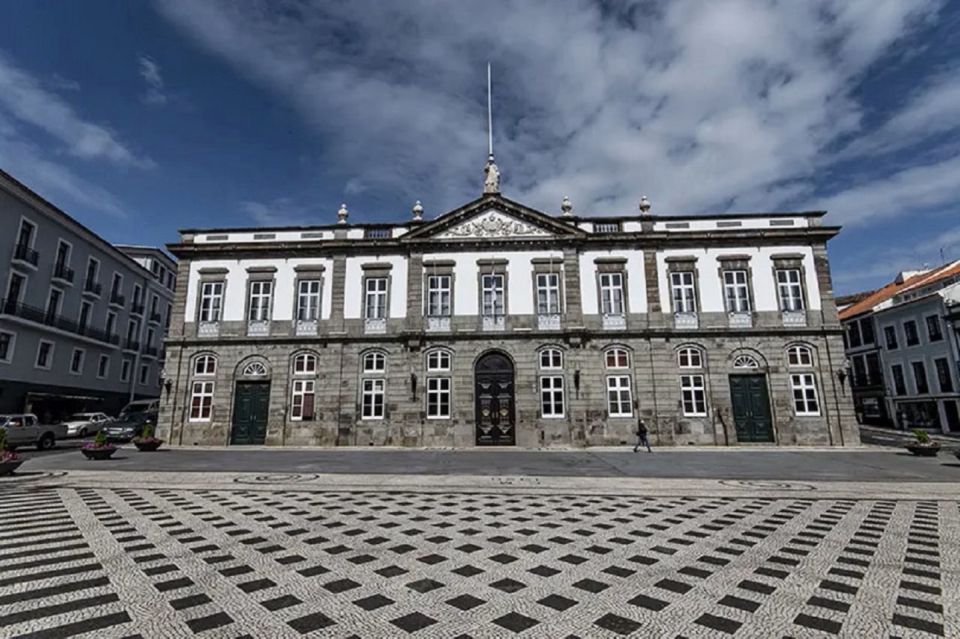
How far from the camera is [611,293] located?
23234 mm

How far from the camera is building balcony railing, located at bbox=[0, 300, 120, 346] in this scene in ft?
83.7

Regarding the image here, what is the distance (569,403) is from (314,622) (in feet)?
61.9

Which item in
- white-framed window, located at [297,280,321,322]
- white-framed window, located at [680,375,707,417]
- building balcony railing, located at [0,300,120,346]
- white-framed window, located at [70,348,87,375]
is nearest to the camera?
white-framed window, located at [680,375,707,417]

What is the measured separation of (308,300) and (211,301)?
5.02 m

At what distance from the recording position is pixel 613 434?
2158 centimetres

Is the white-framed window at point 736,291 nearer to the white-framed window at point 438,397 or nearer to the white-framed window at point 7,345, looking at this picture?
the white-framed window at point 438,397

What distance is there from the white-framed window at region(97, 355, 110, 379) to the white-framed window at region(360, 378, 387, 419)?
23565 millimetres

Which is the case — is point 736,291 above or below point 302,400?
above

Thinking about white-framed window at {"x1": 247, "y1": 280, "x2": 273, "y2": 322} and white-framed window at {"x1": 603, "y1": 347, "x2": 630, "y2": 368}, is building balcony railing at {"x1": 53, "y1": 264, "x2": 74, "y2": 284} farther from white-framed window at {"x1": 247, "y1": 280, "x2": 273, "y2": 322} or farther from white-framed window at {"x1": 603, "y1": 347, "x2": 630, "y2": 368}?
white-framed window at {"x1": 603, "y1": 347, "x2": 630, "y2": 368}

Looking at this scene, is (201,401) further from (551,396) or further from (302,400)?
(551,396)

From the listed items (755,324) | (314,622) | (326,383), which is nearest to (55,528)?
(314,622)

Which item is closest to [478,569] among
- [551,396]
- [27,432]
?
[551,396]

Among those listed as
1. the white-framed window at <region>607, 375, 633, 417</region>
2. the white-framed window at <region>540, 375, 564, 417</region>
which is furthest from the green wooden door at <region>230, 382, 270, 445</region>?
the white-framed window at <region>607, 375, 633, 417</region>

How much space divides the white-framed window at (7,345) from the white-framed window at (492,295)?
2581 cm
